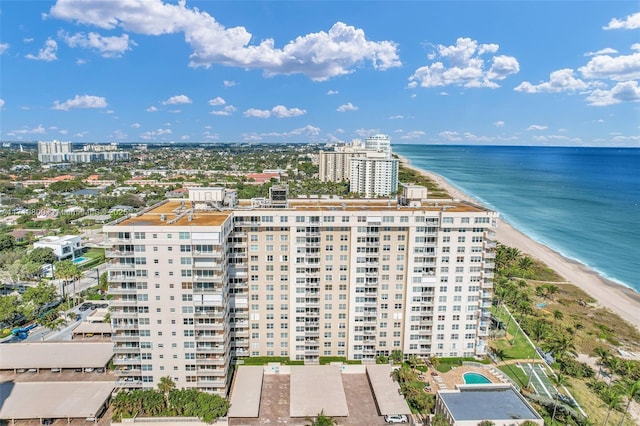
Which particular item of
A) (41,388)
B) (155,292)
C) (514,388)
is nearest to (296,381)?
(155,292)

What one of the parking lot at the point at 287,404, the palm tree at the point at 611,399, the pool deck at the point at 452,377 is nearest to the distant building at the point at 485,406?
the pool deck at the point at 452,377

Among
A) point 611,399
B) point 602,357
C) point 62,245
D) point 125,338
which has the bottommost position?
point 602,357

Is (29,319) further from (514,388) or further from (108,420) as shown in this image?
(514,388)

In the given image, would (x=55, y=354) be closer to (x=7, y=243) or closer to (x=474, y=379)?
(x=474, y=379)

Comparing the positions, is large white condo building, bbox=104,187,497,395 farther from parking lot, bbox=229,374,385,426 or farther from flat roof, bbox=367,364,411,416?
parking lot, bbox=229,374,385,426

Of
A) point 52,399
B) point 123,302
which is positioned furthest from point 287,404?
point 52,399

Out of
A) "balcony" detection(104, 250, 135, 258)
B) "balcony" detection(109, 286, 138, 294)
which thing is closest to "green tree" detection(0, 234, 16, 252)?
"balcony" detection(109, 286, 138, 294)
